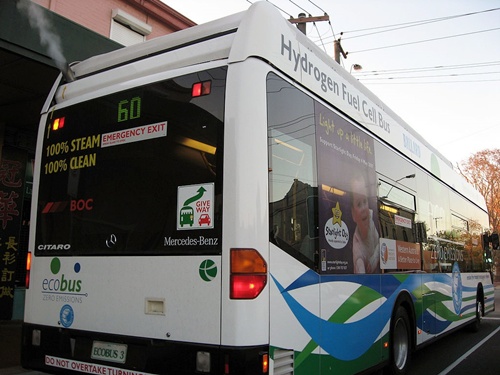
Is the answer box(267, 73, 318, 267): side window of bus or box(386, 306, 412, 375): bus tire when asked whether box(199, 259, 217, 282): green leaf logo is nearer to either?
box(267, 73, 318, 267): side window of bus

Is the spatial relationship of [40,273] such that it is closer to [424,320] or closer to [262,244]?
[262,244]

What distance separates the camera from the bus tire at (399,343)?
5477 millimetres

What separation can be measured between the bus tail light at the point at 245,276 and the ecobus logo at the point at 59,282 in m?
1.70

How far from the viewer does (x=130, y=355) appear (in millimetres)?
3709

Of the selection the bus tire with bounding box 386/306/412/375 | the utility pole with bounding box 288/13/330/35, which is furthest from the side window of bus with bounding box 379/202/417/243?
the utility pole with bounding box 288/13/330/35

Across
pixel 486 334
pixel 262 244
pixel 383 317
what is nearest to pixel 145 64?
pixel 262 244

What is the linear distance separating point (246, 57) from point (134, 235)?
1.73m

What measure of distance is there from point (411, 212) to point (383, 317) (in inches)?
74.3

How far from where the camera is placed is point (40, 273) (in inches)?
176

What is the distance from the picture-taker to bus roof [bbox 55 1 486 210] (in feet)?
12.1

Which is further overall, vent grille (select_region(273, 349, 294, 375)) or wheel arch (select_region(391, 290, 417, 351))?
wheel arch (select_region(391, 290, 417, 351))

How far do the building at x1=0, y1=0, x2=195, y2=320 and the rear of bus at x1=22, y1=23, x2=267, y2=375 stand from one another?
1361mm

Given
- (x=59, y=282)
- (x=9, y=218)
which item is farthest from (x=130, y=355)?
(x=9, y=218)

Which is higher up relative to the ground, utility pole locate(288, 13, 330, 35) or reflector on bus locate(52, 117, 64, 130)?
utility pole locate(288, 13, 330, 35)
